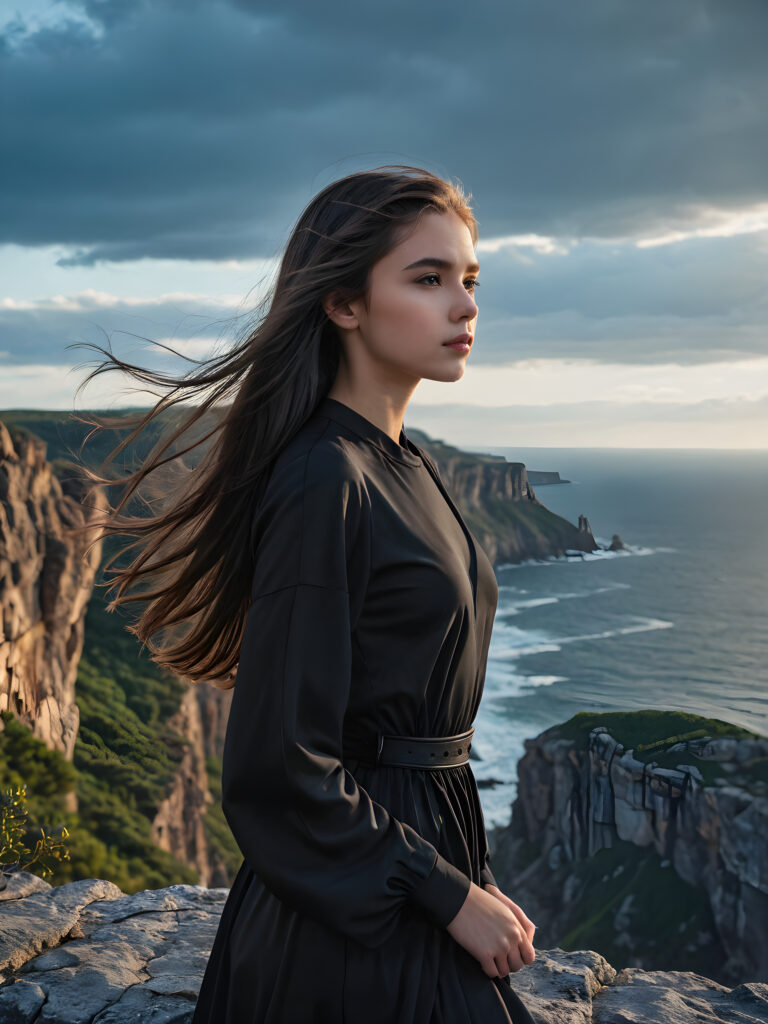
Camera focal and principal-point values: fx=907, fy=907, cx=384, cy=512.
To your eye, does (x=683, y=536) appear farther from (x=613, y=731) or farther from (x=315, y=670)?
(x=315, y=670)

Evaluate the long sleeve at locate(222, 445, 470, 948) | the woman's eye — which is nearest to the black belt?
the long sleeve at locate(222, 445, 470, 948)

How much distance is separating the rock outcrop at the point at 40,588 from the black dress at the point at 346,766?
18714 millimetres

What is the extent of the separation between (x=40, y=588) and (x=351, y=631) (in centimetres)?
2297

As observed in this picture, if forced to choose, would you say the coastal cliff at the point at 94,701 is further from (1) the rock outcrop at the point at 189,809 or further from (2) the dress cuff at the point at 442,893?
(2) the dress cuff at the point at 442,893

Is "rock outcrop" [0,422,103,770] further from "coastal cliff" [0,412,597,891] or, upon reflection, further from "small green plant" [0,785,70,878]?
"small green plant" [0,785,70,878]

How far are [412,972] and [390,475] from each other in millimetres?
802

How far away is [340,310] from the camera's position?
5.45 feet

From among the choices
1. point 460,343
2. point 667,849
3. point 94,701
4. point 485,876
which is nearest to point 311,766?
point 485,876

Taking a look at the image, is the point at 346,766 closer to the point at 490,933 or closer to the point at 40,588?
the point at 490,933

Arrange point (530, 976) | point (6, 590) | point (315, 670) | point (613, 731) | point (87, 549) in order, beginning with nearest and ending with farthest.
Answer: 1. point (315, 670)
2. point (87, 549)
3. point (530, 976)
4. point (613, 731)
5. point (6, 590)

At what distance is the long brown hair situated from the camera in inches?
63.9

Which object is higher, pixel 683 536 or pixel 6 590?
pixel 683 536

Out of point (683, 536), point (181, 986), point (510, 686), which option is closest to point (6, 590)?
point (510, 686)

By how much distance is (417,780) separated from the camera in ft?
4.96
